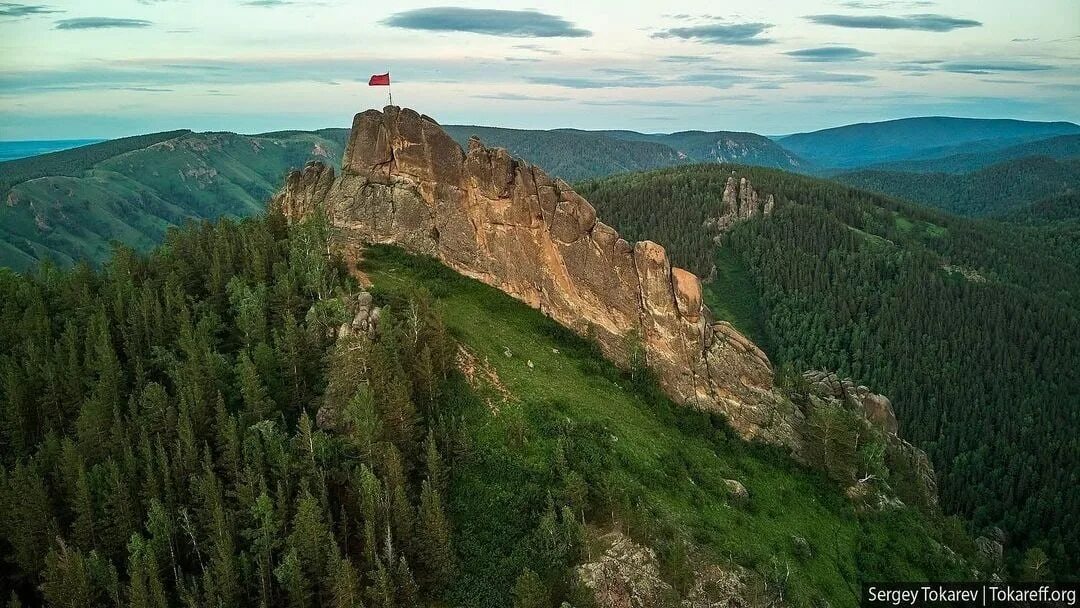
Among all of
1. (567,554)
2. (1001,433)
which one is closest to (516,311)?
(567,554)

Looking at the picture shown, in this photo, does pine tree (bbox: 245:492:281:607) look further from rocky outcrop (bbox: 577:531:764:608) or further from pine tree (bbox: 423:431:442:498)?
rocky outcrop (bbox: 577:531:764:608)

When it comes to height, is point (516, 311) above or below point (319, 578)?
above

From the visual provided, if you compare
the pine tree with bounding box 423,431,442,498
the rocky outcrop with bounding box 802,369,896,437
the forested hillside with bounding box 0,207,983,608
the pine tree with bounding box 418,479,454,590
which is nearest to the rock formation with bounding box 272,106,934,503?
the forested hillside with bounding box 0,207,983,608

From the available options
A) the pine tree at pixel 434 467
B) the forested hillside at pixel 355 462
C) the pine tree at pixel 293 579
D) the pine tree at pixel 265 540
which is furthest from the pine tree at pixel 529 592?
the pine tree at pixel 265 540

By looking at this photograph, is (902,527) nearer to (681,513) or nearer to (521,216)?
(681,513)

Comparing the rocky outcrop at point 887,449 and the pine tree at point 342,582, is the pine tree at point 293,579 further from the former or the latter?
the rocky outcrop at point 887,449
